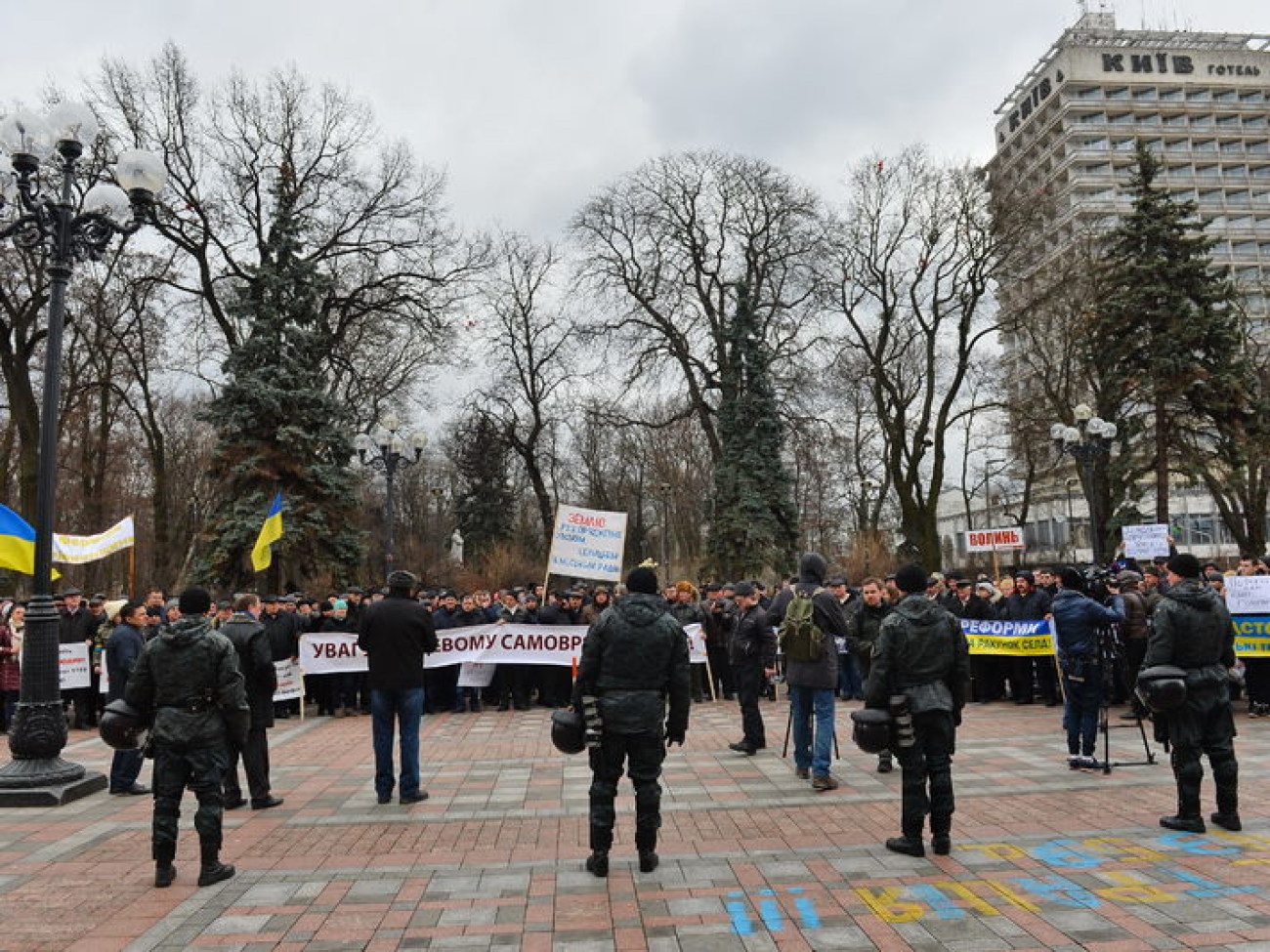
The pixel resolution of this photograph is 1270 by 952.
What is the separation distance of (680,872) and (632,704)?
3.72 feet

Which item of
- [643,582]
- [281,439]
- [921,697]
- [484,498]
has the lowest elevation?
[921,697]

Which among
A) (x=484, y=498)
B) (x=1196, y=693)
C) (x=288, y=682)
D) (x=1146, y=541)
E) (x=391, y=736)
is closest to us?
(x=1196, y=693)

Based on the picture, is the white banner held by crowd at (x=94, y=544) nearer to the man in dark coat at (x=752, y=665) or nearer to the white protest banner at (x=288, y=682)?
the white protest banner at (x=288, y=682)

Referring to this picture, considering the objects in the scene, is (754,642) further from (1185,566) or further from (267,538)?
(267,538)

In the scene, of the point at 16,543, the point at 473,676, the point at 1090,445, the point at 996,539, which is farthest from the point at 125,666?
the point at 1090,445

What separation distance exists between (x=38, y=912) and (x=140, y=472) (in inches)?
1928

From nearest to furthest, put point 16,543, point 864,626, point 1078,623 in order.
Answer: point 1078,623
point 16,543
point 864,626

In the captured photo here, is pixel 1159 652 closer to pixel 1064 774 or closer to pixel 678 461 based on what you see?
pixel 1064 774

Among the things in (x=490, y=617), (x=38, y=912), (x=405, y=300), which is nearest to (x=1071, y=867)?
(x=38, y=912)

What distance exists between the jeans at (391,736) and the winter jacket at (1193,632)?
20.0 feet

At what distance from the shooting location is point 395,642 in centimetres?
798

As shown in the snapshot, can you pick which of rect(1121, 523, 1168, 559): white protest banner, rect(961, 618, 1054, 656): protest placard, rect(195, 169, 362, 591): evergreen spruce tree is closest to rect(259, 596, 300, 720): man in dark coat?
rect(961, 618, 1054, 656): protest placard

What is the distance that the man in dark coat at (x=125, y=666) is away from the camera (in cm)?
859

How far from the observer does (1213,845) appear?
5.96 m
